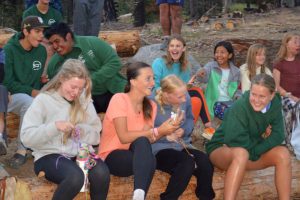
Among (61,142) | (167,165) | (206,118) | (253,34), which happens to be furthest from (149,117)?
(253,34)

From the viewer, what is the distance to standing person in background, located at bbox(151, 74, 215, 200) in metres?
4.46

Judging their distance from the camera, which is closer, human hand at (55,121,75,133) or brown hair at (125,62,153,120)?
human hand at (55,121,75,133)

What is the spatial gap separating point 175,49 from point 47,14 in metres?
2.26

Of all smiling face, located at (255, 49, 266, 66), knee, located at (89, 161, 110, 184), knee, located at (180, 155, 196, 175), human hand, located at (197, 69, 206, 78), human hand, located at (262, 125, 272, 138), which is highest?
smiling face, located at (255, 49, 266, 66)

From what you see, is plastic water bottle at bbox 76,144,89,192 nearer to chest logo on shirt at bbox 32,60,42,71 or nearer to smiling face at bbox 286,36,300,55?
chest logo on shirt at bbox 32,60,42,71

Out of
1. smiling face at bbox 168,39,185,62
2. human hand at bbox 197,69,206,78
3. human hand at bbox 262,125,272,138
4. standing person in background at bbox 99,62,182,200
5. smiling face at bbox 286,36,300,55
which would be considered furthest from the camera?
smiling face at bbox 286,36,300,55

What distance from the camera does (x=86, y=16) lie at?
25.0 feet

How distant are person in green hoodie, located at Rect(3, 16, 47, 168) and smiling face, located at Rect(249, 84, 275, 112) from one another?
86.8 inches

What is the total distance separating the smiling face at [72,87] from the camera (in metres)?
4.28

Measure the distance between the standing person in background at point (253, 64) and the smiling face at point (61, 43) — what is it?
6.84ft

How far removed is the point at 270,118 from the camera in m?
4.65

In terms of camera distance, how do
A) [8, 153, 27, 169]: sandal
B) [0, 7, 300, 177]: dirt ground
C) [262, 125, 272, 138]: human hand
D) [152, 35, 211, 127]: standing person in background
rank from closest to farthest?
[262, 125, 272, 138]: human hand
[8, 153, 27, 169]: sandal
[152, 35, 211, 127]: standing person in background
[0, 7, 300, 177]: dirt ground

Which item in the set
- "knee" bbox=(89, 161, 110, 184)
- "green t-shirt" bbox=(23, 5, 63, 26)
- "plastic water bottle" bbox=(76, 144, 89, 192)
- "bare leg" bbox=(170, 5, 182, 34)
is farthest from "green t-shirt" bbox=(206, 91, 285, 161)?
"bare leg" bbox=(170, 5, 182, 34)

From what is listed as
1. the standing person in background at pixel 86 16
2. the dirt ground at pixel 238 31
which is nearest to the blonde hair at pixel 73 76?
the standing person in background at pixel 86 16
